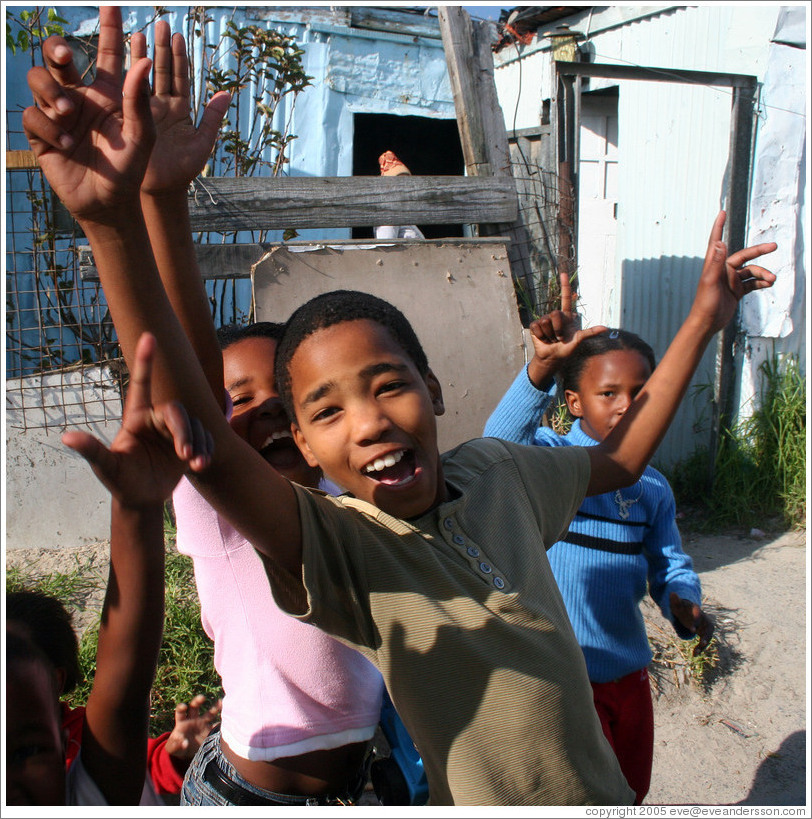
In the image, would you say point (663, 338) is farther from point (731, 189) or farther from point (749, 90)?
point (749, 90)

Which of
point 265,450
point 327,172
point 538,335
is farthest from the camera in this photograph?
point 327,172

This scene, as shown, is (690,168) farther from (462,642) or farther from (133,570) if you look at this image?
(133,570)

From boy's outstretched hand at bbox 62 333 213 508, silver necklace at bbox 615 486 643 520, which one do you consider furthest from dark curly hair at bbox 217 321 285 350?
silver necklace at bbox 615 486 643 520

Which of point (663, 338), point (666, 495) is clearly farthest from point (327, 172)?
point (666, 495)

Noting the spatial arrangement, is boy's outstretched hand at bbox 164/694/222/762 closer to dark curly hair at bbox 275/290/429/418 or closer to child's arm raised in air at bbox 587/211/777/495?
dark curly hair at bbox 275/290/429/418

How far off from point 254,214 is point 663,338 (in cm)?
Answer: 357

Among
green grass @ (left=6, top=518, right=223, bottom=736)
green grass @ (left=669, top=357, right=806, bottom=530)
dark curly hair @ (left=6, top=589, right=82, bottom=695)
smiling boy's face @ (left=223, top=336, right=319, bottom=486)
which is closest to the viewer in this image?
dark curly hair @ (left=6, top=589, right=82, bottom=695)

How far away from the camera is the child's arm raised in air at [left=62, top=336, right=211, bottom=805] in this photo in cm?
97

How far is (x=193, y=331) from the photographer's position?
136 cm

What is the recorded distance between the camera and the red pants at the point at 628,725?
206cm

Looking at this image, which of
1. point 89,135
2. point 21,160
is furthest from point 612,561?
point 21,160

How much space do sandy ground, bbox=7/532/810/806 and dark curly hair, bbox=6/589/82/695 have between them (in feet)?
6.84

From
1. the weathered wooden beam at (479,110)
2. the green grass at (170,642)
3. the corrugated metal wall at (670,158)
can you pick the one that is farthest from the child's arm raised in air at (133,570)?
the corrugated metal wall at (670,158)

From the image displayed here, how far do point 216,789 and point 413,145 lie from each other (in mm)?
8925
